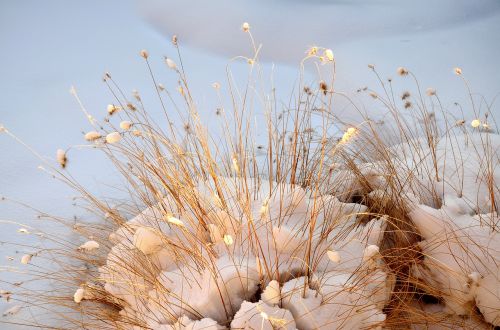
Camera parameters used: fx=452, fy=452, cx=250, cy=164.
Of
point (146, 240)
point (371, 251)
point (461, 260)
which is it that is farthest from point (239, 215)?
point (461, 260)

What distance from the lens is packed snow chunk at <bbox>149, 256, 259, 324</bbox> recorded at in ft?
3.64

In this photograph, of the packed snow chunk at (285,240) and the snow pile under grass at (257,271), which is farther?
the packed snow chunk at (285,240)

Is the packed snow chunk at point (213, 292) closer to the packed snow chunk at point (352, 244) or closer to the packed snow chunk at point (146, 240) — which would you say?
the packed snow chunk at point (146, 240)

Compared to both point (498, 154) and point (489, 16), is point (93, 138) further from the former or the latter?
point (489, 16)

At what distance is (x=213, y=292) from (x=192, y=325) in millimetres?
100

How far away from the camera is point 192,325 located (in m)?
1.04

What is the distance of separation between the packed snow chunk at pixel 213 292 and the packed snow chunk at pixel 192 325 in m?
0.03

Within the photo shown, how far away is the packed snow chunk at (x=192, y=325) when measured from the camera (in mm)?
1033

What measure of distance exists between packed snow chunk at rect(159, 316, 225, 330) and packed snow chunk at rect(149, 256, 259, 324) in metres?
0.03

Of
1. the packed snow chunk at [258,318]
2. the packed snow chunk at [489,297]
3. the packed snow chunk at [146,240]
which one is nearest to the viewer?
the packed snow chunk at [258,318]

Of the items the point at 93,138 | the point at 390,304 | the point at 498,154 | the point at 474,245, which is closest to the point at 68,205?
the point at 93,138

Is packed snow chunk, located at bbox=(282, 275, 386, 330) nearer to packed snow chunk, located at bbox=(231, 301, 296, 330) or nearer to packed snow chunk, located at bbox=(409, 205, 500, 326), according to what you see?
packed snow chunk, located at bbox=(231, 301, 296, 330)

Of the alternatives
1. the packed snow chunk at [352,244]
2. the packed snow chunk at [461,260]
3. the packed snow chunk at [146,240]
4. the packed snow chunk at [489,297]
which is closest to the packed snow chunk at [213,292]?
the packed snow chunk at [146,240]

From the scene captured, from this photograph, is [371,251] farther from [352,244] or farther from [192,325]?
[192,325]
